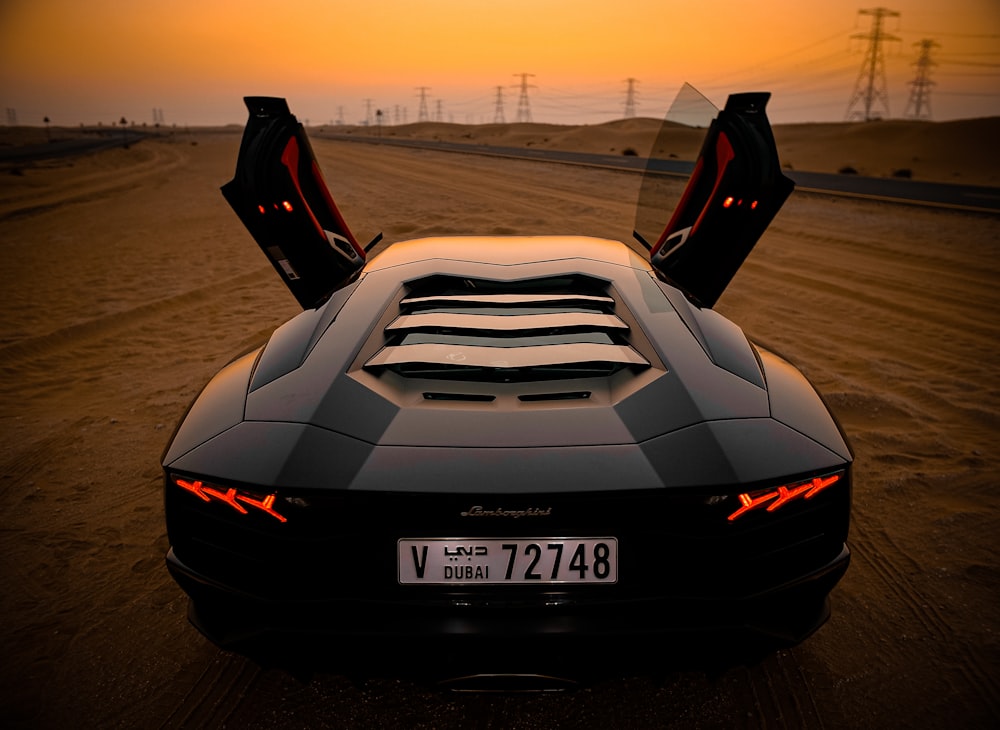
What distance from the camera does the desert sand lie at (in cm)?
207

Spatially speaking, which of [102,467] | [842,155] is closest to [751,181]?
[102,467]

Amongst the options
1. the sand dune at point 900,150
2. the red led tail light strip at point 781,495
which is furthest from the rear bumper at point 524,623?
the sand dune at point 900,150

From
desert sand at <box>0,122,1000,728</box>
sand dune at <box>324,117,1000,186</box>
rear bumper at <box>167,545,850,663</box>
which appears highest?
sand dune at <box>324,117,1000,186</box>

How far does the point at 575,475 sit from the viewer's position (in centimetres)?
144

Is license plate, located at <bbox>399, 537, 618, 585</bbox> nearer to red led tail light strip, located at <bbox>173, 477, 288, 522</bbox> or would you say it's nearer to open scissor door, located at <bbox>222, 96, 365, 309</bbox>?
red led tail light strip, located at <bbox>173, 477, 288, 522</bbox>

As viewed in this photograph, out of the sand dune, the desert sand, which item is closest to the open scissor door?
the desert sand

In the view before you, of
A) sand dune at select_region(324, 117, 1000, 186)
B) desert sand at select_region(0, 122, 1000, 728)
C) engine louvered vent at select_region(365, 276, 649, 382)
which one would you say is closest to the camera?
engine louvered vent at select_region(365, 276, 649, 382)

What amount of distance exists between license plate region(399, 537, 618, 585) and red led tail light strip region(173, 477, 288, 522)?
0.32 meters

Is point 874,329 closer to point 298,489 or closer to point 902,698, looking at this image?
point 902,698

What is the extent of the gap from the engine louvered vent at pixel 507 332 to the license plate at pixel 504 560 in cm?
50

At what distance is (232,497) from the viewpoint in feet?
5.02

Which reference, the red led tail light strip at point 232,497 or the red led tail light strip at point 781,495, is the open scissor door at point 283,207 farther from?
the red led tail light strip at point 781,495

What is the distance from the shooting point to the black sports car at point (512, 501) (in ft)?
4.79

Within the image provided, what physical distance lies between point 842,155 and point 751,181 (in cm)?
4956
